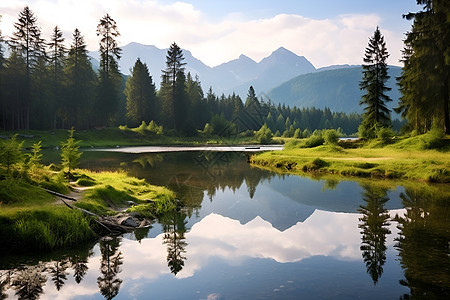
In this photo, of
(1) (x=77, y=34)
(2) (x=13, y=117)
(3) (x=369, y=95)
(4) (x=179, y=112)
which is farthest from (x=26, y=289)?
(4) (x=179, y=112)

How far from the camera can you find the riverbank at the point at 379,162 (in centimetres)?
2745

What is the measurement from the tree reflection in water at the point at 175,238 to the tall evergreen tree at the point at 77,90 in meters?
70.9

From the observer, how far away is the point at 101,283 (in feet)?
29.7

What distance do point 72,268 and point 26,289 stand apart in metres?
1.52

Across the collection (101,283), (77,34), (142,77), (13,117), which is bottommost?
(101,283)

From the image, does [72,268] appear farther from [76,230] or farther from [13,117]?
[13,117]

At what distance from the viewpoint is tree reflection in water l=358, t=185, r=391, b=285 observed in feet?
33.8

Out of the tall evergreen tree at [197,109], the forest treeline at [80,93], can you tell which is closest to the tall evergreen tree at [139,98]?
the forest treeline at [80,93]

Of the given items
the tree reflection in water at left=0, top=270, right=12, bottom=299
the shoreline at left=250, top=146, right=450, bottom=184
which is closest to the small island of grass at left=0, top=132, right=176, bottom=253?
the tree reflection in water at left=0, top=270, right=12, bottom=299

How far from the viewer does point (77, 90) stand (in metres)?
78.8

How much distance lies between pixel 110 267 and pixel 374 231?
403 inches

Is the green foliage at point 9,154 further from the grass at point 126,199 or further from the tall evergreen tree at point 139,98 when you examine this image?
the tall evergreen tree at point 139,98

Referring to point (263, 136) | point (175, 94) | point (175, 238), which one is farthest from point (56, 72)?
point (175, 238)

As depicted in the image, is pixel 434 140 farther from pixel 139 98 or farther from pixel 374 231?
pixel 139 98
